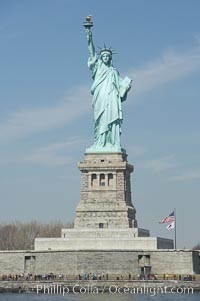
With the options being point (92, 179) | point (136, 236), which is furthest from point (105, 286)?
point (92, 179)

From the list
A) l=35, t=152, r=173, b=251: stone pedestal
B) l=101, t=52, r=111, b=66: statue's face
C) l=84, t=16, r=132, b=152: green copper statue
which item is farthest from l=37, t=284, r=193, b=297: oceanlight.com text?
l=101, t=52, r=111, b=66: statue's face

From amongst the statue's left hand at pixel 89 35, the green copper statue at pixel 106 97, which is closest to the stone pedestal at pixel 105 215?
the green copper statue at pixel 106 97

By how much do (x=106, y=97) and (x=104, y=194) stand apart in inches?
296

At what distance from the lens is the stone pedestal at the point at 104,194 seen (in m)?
55.7

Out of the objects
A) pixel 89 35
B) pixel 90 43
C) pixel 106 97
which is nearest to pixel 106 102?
pixel 106 97

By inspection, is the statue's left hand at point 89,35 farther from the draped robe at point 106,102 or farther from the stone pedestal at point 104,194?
the stone pedestal at point 104,194

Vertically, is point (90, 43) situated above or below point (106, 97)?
above

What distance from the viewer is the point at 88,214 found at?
56.0m

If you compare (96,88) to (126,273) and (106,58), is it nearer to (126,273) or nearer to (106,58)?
(106,58)

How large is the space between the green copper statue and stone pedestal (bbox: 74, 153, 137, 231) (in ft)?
3.82

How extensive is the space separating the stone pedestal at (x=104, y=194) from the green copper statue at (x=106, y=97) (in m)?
1.16

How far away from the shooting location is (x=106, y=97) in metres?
58.2

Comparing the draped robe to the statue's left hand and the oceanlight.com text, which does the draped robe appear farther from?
the oceanlight.com text

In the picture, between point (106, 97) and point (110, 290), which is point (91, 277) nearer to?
point (110, 290)
